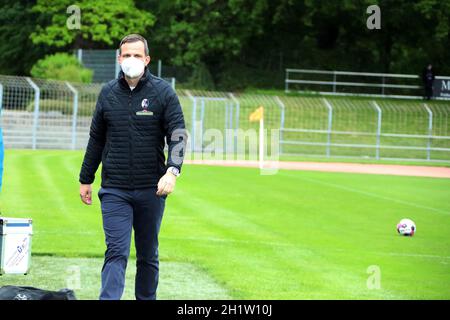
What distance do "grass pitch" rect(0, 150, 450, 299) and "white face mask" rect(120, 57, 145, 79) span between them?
2.40 m

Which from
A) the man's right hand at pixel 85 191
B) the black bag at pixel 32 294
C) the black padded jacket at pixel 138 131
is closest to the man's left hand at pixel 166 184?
the black padded jacket at pixel 138 131

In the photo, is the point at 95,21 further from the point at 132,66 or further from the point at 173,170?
the point at 173,170

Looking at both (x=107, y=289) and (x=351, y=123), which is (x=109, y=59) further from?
(x=107, y=289)

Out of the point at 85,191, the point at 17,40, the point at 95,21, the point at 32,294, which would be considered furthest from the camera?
the point at 17,40

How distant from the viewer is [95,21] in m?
56.2

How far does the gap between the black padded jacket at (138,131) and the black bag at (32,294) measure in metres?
1.24

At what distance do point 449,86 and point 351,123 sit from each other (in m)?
8.28

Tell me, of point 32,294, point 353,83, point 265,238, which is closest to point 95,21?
point 353,83

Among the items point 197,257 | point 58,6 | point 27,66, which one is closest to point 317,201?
point 197,257

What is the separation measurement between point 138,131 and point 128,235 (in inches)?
33.6

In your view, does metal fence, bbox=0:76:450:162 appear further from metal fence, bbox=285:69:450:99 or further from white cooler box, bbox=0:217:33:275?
white cooler box, bbox=0:217:33:275

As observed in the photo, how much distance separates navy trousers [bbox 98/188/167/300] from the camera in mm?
8086

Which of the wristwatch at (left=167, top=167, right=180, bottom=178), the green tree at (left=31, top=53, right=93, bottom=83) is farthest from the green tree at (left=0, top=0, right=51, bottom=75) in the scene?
the wristwatch at (left=167, top=167, right=180, bottom=178)

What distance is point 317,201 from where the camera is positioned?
20562mm
